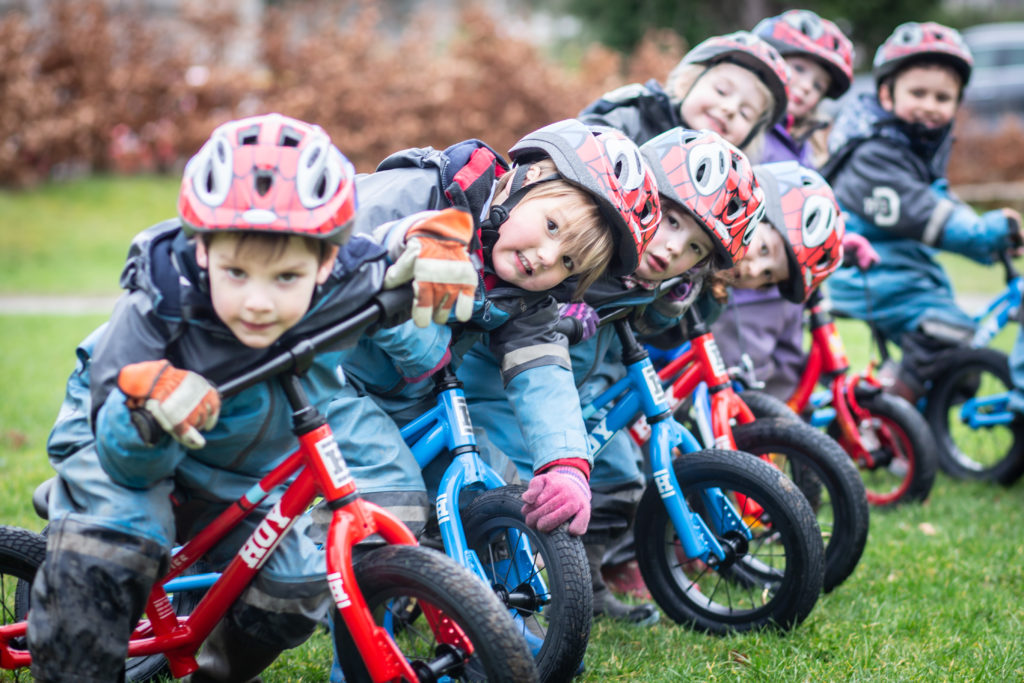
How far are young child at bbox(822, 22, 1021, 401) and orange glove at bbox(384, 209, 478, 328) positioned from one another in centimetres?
371

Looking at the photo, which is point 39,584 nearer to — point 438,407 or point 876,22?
point 438,407

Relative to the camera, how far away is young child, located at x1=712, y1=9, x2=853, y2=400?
4855mm

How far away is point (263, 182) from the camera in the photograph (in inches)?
91.1

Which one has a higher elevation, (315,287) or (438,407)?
(315,287)

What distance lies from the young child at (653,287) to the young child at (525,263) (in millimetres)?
273

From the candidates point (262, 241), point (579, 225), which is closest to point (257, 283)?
point (262, 241)

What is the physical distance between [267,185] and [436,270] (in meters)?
0.46

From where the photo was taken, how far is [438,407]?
3.27m

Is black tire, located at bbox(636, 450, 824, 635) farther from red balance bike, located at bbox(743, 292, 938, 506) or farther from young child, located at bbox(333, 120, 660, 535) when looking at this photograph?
red balance bike, located at bbox(743, 292, 938, 506)

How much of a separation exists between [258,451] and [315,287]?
518mm

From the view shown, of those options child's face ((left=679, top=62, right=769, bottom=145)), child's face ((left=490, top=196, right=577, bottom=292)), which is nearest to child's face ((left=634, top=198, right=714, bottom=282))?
child's face ((left=490, top=196, right=577, bottom=292))

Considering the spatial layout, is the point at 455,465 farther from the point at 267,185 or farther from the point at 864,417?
the point at 864,417

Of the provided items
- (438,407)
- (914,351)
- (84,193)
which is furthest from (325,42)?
(438,407)

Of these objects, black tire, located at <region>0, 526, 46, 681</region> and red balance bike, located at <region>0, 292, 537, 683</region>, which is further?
black tire, located at <region>0, 526, 46, 681</region>
